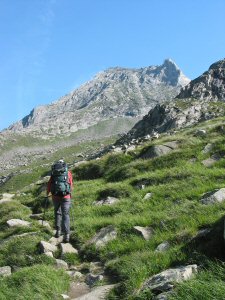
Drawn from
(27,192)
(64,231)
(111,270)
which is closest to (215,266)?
(111,270)

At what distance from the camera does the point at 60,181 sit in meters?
15.7

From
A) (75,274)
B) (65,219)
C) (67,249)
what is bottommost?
(75,274)

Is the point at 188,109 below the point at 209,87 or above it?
below

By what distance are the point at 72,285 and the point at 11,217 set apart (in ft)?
26.8

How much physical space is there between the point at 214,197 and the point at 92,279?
16.7 ft

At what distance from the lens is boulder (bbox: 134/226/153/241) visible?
12.2 meters

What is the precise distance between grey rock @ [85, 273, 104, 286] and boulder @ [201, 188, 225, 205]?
462 cm

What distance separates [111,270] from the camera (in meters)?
10.6

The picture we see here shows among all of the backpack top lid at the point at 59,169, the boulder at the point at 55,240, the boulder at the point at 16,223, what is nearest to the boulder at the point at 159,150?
the backpack top lid at the point at 59,169

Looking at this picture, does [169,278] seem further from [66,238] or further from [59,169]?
[59,169]

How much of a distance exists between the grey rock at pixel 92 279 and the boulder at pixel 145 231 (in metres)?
2.05

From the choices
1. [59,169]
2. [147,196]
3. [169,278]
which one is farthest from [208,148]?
[169,278]

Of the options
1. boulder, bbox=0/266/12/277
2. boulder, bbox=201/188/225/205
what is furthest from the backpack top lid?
boulder, bbox=201/188/225/205

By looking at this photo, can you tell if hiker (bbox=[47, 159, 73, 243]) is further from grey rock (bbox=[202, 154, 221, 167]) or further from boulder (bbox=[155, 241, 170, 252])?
grey rock (bbox=[202, 154, 221, 167])
